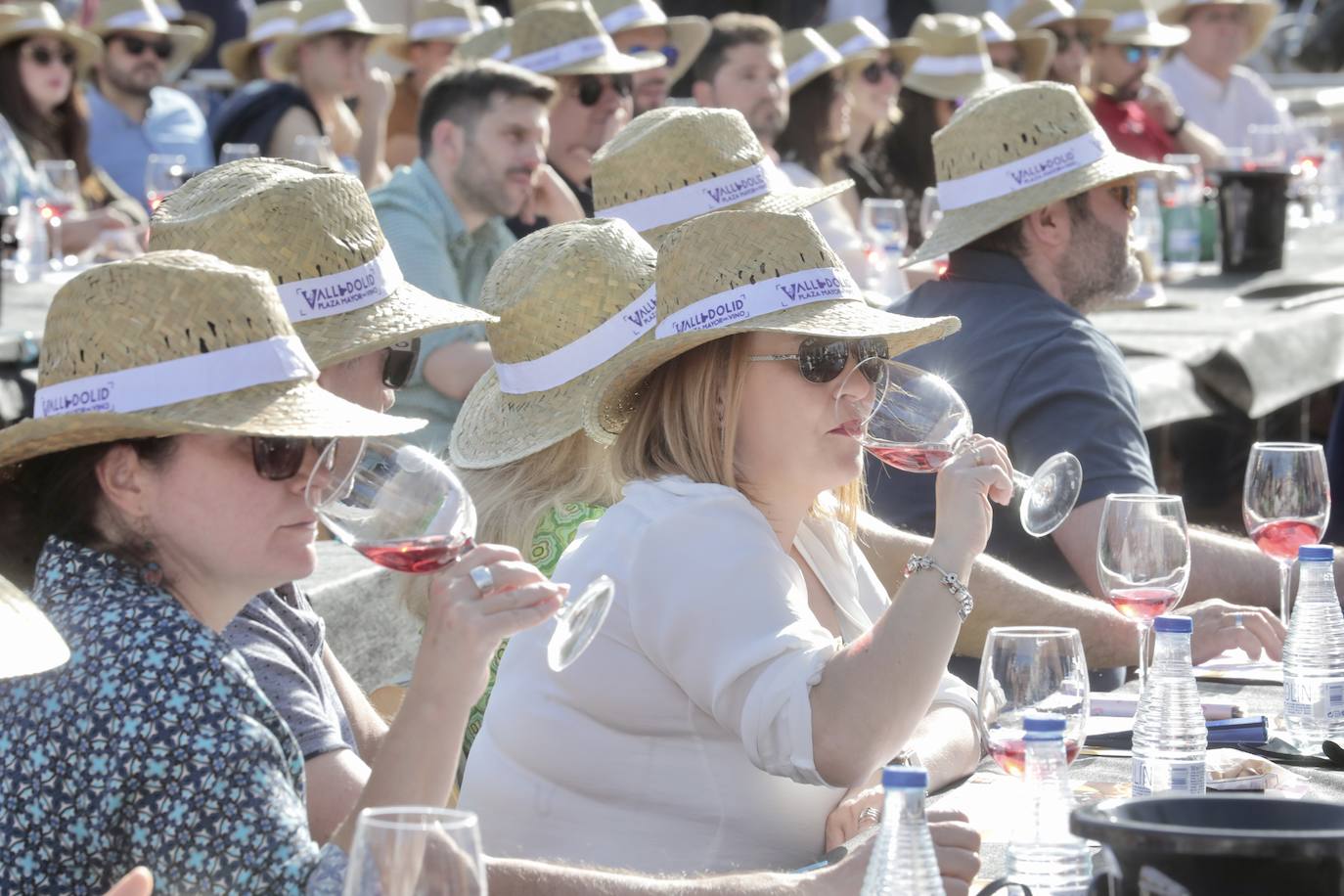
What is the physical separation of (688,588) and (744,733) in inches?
8.8

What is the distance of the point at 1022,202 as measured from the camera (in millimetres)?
4781

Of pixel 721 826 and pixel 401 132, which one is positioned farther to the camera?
pixel 401 132

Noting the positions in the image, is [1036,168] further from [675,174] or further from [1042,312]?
[675,174]

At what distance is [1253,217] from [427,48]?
171 inches

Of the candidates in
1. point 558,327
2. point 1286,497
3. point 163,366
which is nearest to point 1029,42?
point 1286,497

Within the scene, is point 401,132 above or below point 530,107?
below

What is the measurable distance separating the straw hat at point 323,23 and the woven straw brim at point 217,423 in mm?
7806

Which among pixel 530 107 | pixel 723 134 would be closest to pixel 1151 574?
pixel 723 134

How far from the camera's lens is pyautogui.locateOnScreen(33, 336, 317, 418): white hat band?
2215mm

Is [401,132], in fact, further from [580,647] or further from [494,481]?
[580,647]

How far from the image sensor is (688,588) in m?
2.75

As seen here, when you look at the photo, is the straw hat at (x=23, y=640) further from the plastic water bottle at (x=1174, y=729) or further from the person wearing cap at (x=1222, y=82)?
the person wearing cap at (x=1222, y=82)

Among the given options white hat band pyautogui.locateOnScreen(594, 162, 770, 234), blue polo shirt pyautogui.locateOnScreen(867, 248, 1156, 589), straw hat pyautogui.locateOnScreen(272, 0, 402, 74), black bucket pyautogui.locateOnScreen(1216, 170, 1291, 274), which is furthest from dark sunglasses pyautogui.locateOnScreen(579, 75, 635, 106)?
blue polo shirt pyautogui.locateOnScreen(867, 248, 1156, 589)

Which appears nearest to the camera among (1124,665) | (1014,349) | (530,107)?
(1124,665)
